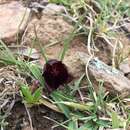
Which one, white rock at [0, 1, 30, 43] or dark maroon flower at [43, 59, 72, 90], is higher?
white rock at [0, 1, 30, 43]

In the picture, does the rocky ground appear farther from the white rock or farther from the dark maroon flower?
the dark maroon flower

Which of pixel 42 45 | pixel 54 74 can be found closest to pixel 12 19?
pixel 42 45

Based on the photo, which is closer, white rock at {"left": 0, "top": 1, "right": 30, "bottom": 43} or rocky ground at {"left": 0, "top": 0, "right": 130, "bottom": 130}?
rocky ground at {"left": 0, "top": 0, "right": 130, "bottom": 130}

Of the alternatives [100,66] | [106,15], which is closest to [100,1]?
[106,15]

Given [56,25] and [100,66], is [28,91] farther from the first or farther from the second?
[56,25]

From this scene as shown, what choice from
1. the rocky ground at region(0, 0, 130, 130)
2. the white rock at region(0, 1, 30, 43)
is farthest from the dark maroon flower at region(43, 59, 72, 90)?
the white rock at region(0, 1, 30, 43)

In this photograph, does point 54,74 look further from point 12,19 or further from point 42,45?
point 12,19

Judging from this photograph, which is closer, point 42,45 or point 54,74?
point 54,74

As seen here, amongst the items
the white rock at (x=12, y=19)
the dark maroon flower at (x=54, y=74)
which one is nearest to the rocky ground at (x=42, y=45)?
the white rock at (x=12, y=19)
